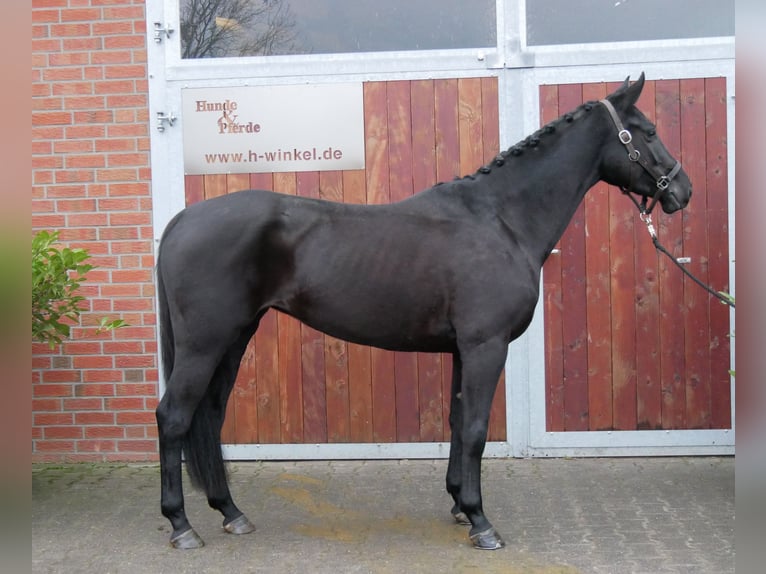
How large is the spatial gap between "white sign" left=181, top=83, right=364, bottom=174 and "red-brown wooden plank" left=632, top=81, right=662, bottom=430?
184cm

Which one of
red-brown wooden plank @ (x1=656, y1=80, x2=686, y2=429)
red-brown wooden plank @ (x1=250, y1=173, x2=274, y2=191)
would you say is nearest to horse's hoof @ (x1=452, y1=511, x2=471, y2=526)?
red-brown wooden plank @ (x1=656, y1=80, x2=686, y2=429)

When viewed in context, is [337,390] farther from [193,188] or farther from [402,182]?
[193,188]

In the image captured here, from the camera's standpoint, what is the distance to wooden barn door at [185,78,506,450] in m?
4.70

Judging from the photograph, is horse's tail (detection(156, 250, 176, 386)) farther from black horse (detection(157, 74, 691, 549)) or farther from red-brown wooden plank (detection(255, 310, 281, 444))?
red-brown wooden plank (detection(255, 310, 281, 444))

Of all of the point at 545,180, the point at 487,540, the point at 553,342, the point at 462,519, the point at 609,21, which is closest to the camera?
the point at 487,540

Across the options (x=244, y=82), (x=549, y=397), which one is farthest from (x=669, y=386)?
(x=244, y=82)

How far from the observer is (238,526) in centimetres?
355

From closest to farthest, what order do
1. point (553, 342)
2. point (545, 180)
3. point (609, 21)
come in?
point (545, 180), point (609, 21), point (553, 342)

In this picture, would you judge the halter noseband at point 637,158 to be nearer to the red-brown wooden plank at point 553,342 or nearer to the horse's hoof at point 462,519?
the red-brown wooden plank at point 553,342

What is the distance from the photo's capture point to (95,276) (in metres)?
4.80

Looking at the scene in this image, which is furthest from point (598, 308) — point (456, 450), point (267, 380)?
point (267, 380)

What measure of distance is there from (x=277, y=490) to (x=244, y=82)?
260 centimetres

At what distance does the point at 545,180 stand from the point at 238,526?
2.27 m

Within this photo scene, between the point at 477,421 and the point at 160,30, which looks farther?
the point at 160,30
